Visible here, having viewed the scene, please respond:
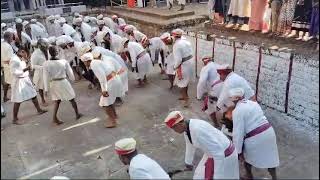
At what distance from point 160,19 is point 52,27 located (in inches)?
148

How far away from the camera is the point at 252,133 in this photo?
413 cm

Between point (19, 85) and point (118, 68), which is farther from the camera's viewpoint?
point (118, 68)

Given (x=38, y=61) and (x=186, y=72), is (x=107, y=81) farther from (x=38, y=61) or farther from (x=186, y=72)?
(x=38, y=61)

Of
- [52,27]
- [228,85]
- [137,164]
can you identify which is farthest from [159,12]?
[137,164]

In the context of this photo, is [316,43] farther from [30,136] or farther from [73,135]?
[30,136]

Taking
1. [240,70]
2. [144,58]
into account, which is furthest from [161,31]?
[240,70]

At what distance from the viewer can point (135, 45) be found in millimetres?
8156

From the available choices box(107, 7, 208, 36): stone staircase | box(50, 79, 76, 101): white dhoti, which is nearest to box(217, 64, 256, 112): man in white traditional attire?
box(50, 79, 76, 101): white dhoti

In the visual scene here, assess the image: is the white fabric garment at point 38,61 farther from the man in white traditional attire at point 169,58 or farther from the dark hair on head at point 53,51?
the man in white traditional attire at point 169,58

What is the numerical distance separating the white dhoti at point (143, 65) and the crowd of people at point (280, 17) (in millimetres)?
2136

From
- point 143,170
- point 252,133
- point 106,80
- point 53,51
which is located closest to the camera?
point 143,170

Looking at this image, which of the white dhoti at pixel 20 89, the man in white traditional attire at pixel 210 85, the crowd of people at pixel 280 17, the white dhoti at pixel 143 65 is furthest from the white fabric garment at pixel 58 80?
the crowd of people at pixel 280 17

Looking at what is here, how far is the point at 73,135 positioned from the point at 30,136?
0.81 meters

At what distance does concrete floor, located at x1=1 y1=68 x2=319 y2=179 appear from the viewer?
514 centimetres
